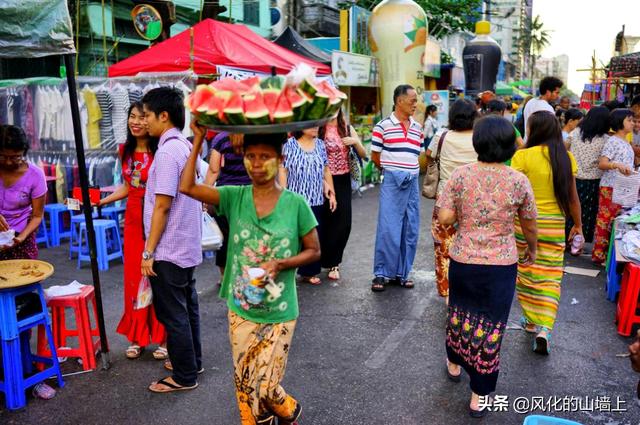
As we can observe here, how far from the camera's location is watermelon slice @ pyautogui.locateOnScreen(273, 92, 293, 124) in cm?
216

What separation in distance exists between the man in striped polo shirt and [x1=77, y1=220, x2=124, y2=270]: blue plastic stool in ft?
10.6

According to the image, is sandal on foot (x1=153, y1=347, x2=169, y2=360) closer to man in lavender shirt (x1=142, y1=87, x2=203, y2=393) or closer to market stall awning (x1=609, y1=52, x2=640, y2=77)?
man in lavender shirt (x1=142, y1=87, x2=203, y2=393)

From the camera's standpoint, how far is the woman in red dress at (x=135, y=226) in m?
3.72

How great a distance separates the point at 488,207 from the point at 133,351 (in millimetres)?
2724

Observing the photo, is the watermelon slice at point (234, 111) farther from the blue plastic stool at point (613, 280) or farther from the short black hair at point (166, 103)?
the blue plastic stool at point (613, 280)

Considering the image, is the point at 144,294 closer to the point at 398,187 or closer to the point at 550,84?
the point at 398,187

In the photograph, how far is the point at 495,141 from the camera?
318 centimetres

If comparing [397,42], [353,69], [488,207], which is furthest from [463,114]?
[397,42]

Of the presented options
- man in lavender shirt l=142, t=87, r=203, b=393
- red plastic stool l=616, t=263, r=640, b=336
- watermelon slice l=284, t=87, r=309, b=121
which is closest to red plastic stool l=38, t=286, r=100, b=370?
man in lavender shirt l=142, t=87, r=203, b=393

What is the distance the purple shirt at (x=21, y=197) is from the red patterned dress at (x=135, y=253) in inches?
24.6

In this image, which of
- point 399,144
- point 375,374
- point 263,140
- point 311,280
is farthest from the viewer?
point 311,280

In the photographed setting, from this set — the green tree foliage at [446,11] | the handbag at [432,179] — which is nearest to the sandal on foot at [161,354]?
the handbag at [432,179]

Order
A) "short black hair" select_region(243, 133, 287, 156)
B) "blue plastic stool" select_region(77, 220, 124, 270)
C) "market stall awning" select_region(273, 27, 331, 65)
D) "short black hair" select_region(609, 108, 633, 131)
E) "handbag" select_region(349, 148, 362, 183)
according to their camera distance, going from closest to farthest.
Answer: "short black hair" select_region(243, 133, 287, 156)
"handbag" select_region(349, 148, 362, 183)
"short black hair" select_region(609, 108, 633, 131)
"blue plastic stool" select_region(77, 220, 124, 270)
"market stall awning" select_region(273, 27, 331, 65)

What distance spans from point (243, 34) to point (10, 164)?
6.54m
